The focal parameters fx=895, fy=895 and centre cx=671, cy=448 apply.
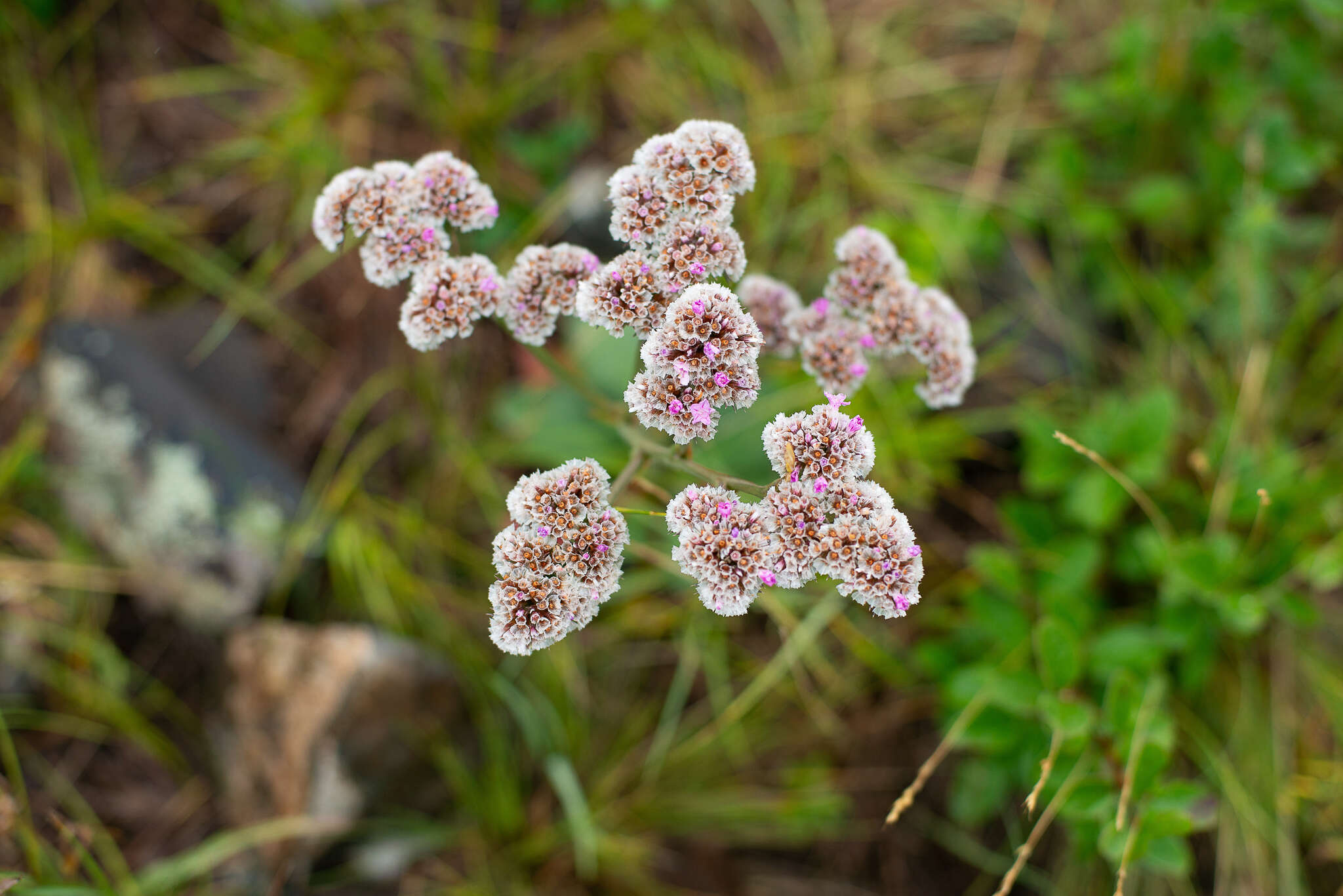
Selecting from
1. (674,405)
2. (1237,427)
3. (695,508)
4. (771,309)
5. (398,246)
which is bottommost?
(1237,427)

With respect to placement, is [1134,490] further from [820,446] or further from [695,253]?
[695,253]

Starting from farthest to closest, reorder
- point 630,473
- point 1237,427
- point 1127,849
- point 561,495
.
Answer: point 1237,427 → point 1127,849 → point 630,473 → point 561,495

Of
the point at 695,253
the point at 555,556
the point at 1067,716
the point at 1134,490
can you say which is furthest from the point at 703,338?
the point at 1134,490

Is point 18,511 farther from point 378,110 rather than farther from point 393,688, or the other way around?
point 378,110

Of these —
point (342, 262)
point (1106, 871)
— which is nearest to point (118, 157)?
point (342, 262)

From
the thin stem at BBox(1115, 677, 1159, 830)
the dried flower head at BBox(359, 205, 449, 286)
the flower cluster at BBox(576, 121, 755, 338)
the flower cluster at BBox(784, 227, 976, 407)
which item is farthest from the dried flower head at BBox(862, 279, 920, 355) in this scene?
the thin stem at BBox(1115, 677, 1159, 830)

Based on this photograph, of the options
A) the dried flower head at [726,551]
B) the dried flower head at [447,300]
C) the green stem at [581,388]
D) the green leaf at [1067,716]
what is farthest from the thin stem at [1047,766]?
the dried flower head at [447,300]

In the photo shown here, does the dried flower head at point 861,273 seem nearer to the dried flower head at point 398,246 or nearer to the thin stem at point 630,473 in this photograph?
the thin stem at point 630,473

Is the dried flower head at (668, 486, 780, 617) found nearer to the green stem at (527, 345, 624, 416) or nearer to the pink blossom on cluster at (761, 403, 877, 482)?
the pink blossom on cluster at (761, 403, 877, 482)
